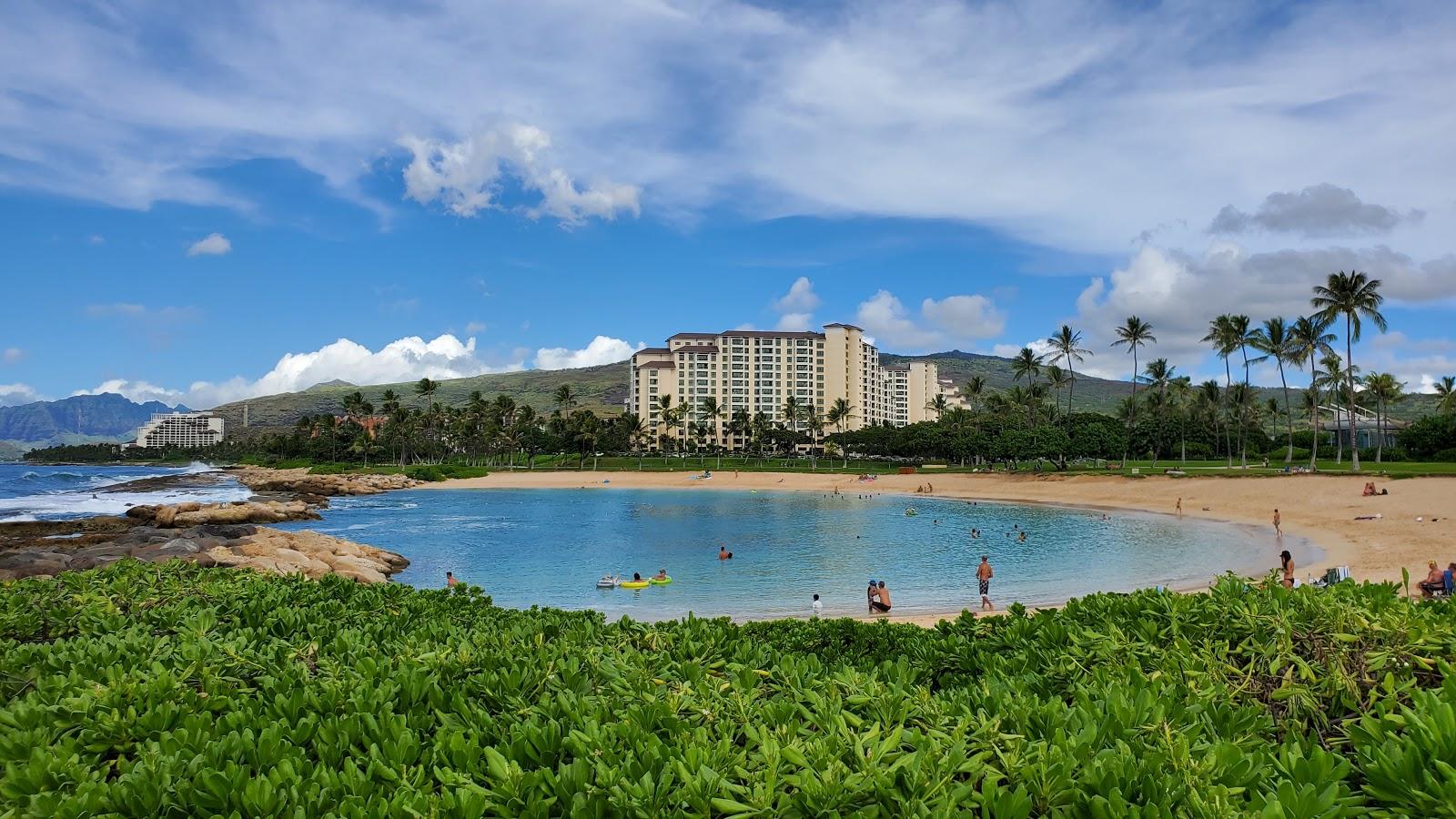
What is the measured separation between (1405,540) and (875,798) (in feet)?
134

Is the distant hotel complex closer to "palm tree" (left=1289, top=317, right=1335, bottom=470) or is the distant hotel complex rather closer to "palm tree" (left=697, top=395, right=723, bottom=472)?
"palm tree" (left=697, top=395, right=723, bottom=472)

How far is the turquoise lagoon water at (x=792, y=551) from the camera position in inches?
984

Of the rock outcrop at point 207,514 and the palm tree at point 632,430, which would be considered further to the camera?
the palm tree at point 632,430

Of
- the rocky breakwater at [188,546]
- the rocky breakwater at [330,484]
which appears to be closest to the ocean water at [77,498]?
the rocky breakwater at [330,484]

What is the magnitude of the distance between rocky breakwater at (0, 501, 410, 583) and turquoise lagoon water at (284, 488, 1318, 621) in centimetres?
305

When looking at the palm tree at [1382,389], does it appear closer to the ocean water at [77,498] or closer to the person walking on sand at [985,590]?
the person walking on sand at [985,590]

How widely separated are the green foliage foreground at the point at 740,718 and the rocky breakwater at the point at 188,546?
1008cm

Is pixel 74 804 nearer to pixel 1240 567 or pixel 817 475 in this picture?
pixel 1240 567

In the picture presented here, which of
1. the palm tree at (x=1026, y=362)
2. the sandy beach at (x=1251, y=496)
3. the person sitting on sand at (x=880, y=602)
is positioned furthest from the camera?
the palm tree at (x=1026, y=362)

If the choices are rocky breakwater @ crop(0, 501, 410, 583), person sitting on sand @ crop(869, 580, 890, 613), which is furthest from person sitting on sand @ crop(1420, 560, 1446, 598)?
rocky breakwater @ crop(0, 501, 410, 583)

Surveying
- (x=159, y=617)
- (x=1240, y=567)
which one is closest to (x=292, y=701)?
(x=159, y=617)

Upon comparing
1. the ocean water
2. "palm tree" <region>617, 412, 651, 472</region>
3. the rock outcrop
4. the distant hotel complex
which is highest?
the distant hotel complex

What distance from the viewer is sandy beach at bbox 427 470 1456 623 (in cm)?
3005

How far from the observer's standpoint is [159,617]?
21.5 ft
